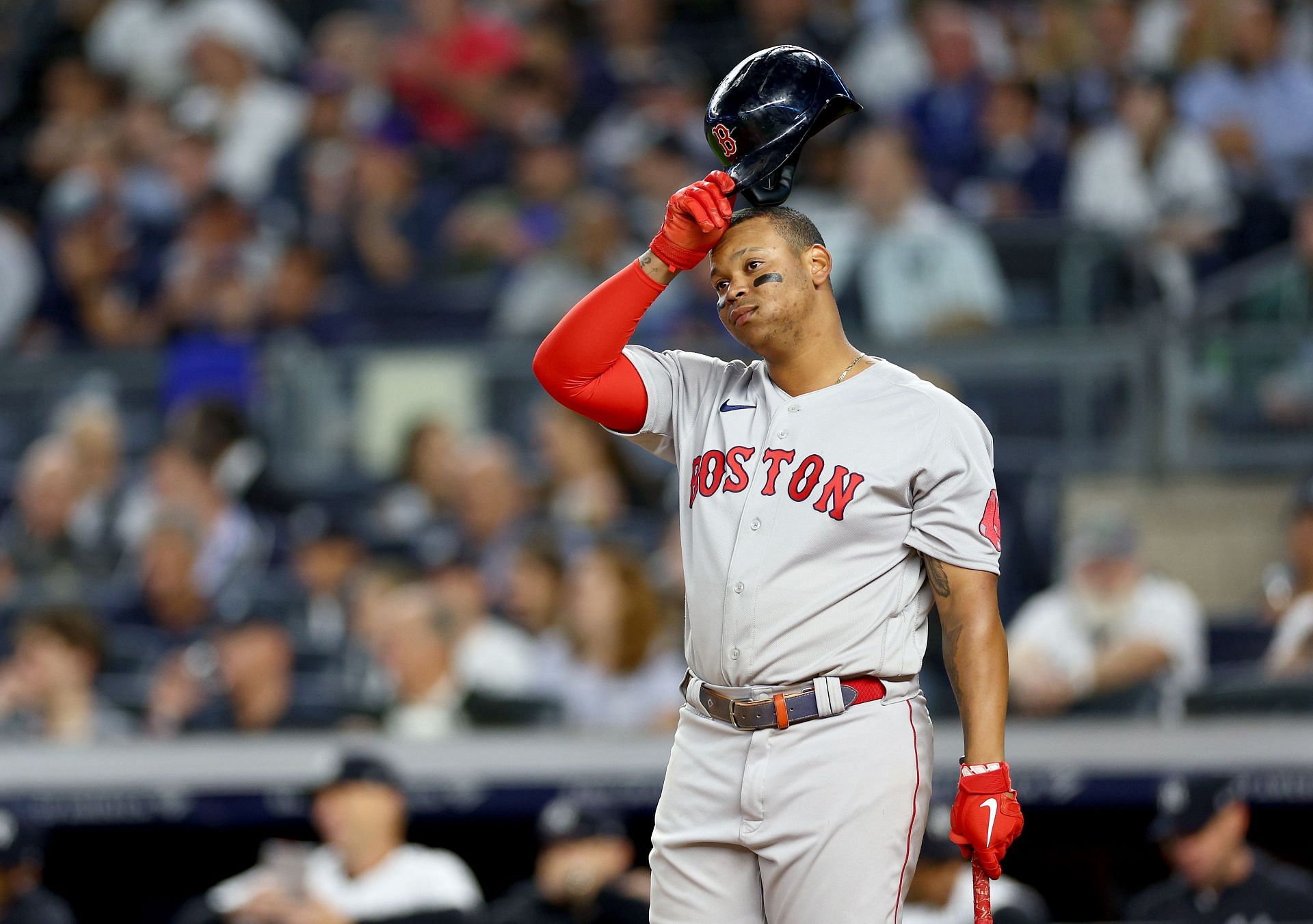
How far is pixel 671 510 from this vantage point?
688 cm

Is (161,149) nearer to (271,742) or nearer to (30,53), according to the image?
(30,53)

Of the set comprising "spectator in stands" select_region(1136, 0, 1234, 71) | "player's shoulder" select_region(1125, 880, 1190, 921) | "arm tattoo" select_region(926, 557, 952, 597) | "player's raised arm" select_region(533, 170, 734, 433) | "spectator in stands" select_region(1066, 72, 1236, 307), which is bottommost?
"player's shoulder" select_region(1125, 880, 1190, 921)

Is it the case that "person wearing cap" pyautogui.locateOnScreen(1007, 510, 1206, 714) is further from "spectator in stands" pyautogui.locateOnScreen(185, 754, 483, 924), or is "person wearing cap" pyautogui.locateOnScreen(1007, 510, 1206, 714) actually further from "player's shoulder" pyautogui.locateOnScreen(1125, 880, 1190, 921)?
"spectator in stands" pyautogui.locateOnScreen(185, 754, 483, 924)

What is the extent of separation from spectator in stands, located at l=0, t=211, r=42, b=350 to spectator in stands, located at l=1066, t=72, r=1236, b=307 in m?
5.13

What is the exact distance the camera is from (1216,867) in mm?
5176

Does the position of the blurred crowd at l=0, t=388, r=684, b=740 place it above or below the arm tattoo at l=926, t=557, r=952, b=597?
below

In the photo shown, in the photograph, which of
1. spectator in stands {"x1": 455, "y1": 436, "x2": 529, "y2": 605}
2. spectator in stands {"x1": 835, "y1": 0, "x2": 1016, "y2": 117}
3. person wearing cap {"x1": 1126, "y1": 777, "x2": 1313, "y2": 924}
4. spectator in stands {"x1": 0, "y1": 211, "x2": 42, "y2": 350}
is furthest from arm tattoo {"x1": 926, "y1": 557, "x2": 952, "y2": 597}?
spectator in stands {"x1": 0, "y1": 211, "x2": 42, "y2": 350}

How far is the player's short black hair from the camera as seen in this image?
118 inches

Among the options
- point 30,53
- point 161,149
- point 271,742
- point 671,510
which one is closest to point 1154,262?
point 671,510

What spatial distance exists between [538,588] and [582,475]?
795 mm

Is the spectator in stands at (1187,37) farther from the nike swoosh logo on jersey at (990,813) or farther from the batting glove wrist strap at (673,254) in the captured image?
the nike swoosh logo on jersey at (990,813)

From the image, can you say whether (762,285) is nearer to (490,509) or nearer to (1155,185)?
(490,509)

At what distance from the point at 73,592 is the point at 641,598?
2.77 metres

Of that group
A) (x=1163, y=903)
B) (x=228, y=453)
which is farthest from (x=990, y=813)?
(x=228, y=453)
